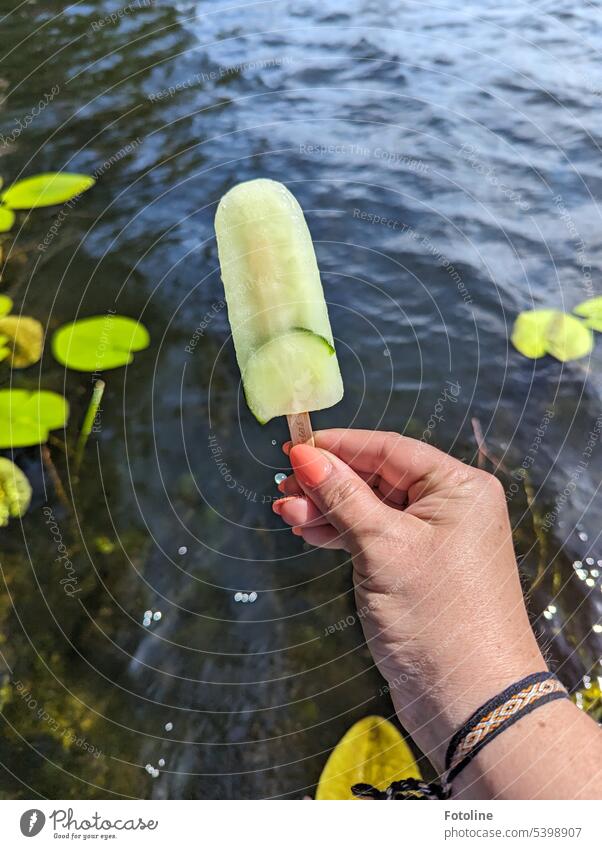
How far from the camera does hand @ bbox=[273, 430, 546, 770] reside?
1569 millimetres

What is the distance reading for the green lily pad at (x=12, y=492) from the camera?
2.41 meters

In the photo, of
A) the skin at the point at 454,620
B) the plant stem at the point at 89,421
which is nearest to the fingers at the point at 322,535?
the skin at the point at 454,620

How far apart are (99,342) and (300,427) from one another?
142cm

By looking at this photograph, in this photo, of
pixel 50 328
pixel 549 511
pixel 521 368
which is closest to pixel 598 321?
pixel 521 368

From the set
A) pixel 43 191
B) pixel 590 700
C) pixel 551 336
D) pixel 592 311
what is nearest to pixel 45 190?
pixel 43 191

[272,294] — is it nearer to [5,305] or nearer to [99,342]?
[99,342]

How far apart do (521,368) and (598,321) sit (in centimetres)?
42

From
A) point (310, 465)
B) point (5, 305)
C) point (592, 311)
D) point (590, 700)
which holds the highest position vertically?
point (5, 305)

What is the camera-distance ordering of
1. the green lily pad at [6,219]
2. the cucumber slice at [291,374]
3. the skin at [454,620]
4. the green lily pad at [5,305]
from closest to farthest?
the skin at [454,620] < the cucumber slice at [291,374] < the green lily pad at [5,305] < the green lily pad at [6,219]

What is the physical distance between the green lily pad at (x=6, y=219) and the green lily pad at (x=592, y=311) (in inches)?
104

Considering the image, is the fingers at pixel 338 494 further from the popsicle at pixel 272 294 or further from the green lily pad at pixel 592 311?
the green lily pad at pixel 592 311

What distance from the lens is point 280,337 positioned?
1.54 metres

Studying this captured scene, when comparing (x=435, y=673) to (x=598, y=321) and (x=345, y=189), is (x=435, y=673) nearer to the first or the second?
(x=598, y=321)

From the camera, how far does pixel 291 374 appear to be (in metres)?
1.57
